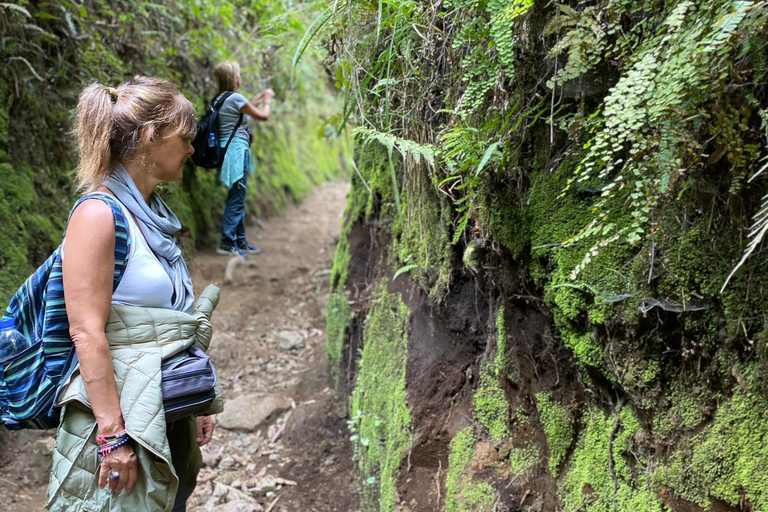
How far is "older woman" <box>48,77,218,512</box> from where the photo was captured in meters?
1.65

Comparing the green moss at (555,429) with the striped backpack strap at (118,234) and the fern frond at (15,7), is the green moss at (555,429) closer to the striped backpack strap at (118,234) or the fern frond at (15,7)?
the striped backpack strap at (118,234)

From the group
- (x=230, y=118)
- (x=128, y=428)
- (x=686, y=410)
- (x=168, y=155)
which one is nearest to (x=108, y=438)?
(x=128, y=428)

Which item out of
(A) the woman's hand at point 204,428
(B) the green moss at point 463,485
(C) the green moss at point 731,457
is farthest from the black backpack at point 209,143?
(C) the green moss at point 731,457

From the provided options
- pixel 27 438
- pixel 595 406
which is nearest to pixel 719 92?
pixel 595 406

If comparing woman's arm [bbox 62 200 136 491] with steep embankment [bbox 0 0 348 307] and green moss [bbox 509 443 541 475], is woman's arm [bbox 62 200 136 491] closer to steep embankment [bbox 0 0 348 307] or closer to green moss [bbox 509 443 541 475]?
green moss [bbox 509 443 541 475]

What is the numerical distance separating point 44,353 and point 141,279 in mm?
390

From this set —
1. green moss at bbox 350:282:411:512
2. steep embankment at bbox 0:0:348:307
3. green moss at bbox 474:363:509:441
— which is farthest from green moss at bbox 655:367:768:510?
steep embankment at bbox 0:0:348:307

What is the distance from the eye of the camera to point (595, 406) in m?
2.15

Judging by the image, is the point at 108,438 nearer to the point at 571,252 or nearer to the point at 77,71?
the point at 571,252

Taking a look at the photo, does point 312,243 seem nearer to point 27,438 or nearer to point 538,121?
point 27,438

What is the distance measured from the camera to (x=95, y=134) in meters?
1.78

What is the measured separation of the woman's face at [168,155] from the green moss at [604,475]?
198 cm

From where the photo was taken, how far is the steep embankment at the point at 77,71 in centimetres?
404

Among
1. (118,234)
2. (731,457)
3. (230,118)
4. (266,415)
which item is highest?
(230,118)
